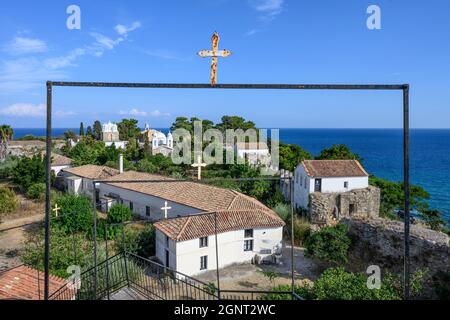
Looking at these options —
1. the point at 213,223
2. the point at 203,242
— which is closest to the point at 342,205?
the point at 213,223

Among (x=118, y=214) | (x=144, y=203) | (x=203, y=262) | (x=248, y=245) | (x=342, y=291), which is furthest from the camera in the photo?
(x=144, y=203)

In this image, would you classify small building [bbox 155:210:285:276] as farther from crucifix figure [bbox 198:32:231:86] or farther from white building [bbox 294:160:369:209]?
crucifix figure [bbox 198:32:231:86]

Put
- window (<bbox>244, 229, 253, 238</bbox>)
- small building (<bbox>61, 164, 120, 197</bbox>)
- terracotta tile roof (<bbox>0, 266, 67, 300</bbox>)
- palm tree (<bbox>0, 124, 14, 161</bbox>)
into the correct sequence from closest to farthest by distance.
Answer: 1. terracotta tile roof (<bbox>0, 266, 67, 300</bbox>)
2. window (<bbox>244, 229, 253, 238</bbox>)
3. small building (<bbox>61, 164, 120, 197</bbox>)
4. palm tree (<bbox>0, 124, 14, 161</bbox>)

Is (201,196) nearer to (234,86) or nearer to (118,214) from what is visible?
(118,214)

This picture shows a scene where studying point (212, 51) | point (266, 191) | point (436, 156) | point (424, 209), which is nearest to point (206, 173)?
point (266, 191)

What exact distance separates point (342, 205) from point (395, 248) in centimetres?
673

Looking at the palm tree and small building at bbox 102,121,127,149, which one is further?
small building at bbox 102,121,127,149

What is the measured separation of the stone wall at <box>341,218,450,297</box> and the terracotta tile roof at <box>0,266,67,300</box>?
12.8m

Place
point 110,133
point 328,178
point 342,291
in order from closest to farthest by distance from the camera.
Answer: point 342,291 < point 328,178 < point 110,133

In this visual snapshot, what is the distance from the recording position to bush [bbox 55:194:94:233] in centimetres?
1914

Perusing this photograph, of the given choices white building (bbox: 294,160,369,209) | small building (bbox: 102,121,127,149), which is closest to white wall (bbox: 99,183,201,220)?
white building (bbox: 294,160,369,209)

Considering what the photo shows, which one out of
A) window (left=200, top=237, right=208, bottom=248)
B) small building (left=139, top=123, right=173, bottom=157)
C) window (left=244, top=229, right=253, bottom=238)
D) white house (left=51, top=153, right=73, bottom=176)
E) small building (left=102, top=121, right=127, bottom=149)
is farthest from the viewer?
small building (left=102, top=121, right=127, bottom=149)

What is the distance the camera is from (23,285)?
8.12 meters
